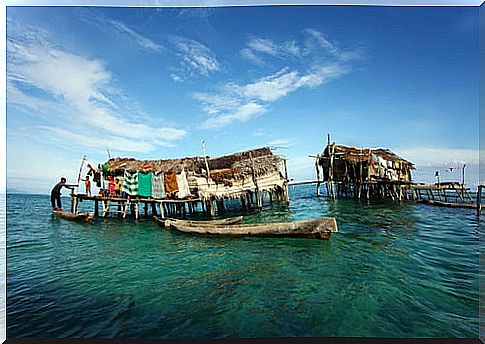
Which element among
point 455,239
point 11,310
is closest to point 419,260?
point 455,239

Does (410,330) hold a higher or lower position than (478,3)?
lower

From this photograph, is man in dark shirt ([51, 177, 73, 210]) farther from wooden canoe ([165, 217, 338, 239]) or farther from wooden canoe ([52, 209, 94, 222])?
wooden canoe ([165, 217, 338, 239])

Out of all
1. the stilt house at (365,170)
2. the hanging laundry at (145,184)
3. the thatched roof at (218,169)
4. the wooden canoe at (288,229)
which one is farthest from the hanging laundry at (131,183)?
the stilt house at (365,170)

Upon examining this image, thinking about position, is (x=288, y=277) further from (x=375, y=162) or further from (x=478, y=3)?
(x=375, y=162)

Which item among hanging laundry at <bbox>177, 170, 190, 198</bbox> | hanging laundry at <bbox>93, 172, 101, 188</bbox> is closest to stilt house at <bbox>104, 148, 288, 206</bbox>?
hanging laundry at <bbox>177, 170, 190, 198</bbox>

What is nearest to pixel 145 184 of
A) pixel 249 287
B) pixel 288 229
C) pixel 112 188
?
pixel 112 188

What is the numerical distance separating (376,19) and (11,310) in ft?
13.8

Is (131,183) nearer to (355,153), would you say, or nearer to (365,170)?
(355,153)

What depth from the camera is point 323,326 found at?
254 centimetres

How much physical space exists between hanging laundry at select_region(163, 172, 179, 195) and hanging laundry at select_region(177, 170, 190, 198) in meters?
0.08

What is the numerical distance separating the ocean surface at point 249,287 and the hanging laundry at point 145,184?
7.01ft

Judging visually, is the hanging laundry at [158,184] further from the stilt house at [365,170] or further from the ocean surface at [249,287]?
the stilt house at [365,170]

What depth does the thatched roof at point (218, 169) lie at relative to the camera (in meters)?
7.52

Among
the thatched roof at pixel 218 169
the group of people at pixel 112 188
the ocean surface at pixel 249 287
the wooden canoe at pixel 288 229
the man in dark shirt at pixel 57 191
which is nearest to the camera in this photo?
the ocean surface at pixel 249 287
